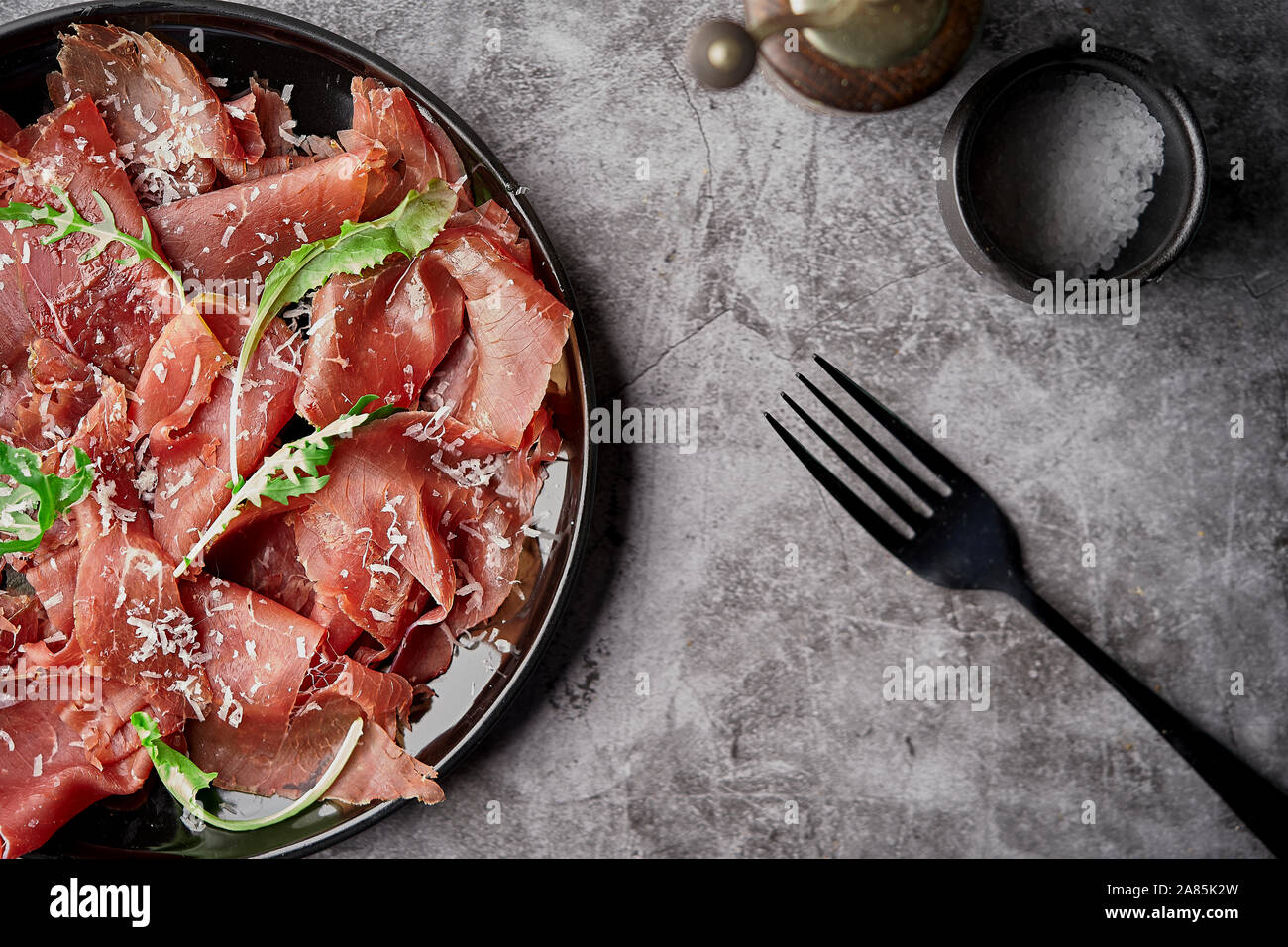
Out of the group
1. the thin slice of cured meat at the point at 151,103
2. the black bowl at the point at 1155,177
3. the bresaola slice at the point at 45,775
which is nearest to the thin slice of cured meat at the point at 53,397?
the thin slice of cured meat at the point at 151,103

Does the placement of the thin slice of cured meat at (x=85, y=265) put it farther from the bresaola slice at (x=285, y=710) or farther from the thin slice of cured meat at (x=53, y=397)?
the bresaola slice at (x=285, y=710)

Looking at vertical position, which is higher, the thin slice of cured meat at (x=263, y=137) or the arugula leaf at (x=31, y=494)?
the thin slice of cured meat at (x=263, y=137)

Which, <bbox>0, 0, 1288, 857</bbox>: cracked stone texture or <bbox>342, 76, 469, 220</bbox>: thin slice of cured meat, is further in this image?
<bbox>0, 0, 1288, 857</bbox>: cracked stone texture

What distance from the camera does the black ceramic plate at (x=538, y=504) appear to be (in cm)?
103

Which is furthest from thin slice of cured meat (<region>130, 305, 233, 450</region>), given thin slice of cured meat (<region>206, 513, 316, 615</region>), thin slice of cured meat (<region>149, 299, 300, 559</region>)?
thin slice of cured meat (<region>206, 513, 316, 615</region>)

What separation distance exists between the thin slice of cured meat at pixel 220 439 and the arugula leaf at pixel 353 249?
20 millimetres

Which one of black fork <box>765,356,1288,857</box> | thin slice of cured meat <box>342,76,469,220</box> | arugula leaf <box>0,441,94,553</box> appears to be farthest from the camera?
black fork <box>765,356,1288,857</box>

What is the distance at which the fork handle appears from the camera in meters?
1.12

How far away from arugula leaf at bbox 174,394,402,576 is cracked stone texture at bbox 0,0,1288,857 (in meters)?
0.35

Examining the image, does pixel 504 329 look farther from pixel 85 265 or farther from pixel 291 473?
pixel 85 265

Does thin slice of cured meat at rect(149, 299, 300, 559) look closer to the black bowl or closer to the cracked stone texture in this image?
the cracked stone texture

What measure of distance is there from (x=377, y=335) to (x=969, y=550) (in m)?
0.86
